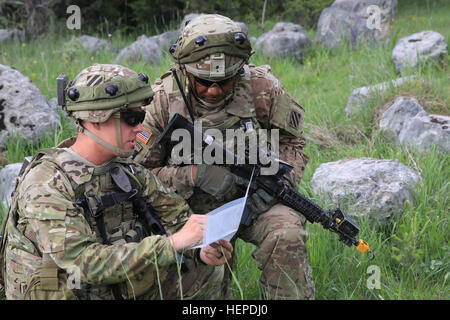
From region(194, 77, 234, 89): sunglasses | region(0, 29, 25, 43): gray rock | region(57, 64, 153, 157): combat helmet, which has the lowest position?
region(0, 29, 25, 43): gray rock

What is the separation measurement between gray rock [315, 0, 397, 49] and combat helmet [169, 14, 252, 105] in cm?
518

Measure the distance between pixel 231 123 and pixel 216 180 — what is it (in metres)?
0.39

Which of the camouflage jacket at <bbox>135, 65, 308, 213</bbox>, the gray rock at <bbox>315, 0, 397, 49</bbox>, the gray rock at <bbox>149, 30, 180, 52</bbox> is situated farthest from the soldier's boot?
the gray rock at <bbox>315, 0, 397, 49</bbox>

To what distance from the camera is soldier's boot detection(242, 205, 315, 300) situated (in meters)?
2.94

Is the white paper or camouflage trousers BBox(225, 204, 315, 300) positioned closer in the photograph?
the white paper

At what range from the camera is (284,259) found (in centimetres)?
294

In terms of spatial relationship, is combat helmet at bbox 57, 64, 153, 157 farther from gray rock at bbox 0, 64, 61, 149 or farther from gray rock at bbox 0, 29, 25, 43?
gray rock at bbox 0, 29, 25, 43

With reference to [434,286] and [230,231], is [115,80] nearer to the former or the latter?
[230,231]

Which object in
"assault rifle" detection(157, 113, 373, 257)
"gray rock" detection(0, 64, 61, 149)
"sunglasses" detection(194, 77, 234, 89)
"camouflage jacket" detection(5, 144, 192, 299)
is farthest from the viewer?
"gray rock" detection(0, 64, 61, 149)

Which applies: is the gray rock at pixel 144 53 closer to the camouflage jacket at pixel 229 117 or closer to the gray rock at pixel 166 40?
the gray rock at pixel 166 40

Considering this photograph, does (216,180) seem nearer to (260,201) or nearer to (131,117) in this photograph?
(260,201)

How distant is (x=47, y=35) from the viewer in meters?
9.51

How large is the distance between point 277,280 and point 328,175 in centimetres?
154

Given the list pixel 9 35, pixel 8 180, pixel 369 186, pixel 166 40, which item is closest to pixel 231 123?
pixel 369 186
